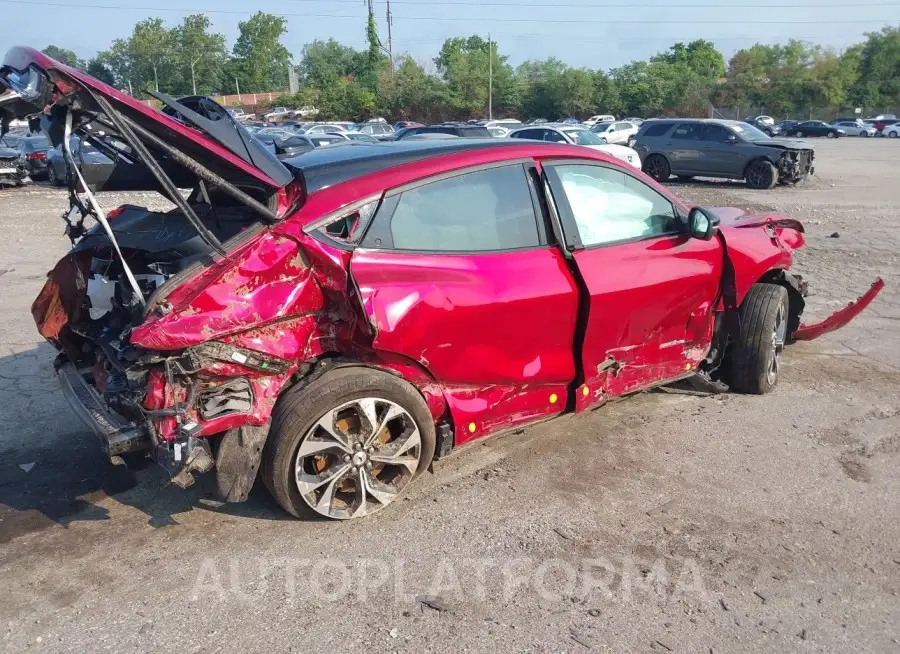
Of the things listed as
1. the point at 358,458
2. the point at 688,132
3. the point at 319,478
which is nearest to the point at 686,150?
the point at 688,132

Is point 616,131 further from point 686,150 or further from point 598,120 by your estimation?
point 598,120

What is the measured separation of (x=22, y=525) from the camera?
3592mm

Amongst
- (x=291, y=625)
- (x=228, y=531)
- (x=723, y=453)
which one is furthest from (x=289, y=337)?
(x=723, y=453)

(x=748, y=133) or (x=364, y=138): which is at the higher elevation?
(x=364, y=138)

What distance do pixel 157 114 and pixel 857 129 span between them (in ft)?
205

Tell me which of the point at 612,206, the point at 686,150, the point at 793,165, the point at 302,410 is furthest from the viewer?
the point at 686,150

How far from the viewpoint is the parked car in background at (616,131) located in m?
32.2

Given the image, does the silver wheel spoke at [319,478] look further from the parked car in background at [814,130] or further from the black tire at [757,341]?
the parked car in background at [814,130]

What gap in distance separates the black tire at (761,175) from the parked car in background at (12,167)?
1968 centimetres

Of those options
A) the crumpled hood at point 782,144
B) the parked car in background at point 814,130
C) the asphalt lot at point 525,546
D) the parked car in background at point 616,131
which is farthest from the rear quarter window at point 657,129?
the parked car in background at point 814,130

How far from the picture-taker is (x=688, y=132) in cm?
1961

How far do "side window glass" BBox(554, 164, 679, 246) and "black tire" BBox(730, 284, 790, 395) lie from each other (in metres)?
0.95

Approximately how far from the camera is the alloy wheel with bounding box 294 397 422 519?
3.40 m

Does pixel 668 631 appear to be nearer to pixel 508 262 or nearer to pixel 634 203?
pixel 508 262
